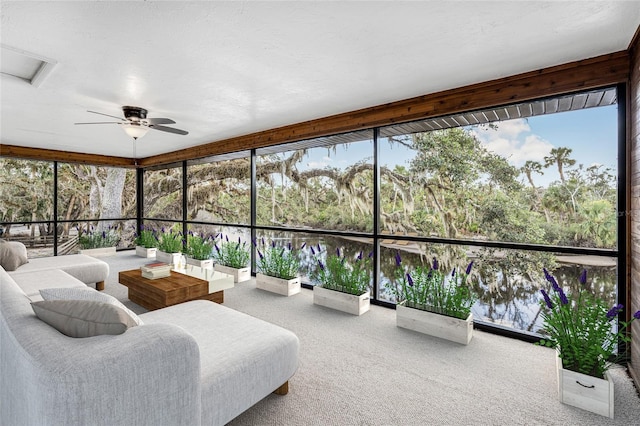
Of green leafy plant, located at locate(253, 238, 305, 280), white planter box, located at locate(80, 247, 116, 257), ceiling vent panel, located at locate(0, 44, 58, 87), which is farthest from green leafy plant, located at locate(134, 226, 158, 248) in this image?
ceiling vent panel, located at locate(0, 44, 58, 87)

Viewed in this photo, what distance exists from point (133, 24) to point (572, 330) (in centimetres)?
353

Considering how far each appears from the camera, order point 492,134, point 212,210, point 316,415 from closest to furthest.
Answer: point 316,415 < point 492,134 < point 212,210

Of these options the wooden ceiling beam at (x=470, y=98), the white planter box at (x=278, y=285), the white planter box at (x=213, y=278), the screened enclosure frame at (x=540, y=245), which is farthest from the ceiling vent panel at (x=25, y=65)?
the white planter box at (x=278, y=285)

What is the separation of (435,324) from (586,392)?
3.80ft

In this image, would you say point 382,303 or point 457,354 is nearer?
point 457,354

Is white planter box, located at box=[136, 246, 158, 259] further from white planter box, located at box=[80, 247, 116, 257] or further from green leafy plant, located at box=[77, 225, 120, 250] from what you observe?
green leafy plant, located at box=[77, 225, 120, 250]

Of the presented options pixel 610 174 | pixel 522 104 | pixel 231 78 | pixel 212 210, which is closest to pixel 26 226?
pixel 212 210

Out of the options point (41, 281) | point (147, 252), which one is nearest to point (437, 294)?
point (41, 281)

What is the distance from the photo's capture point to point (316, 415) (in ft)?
6.02

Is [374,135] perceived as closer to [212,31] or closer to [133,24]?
[212,31]

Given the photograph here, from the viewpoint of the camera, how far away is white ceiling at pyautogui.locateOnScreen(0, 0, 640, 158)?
71.6 inches

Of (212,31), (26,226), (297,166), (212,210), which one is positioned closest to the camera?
(212,31)

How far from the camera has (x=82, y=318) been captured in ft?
4.08

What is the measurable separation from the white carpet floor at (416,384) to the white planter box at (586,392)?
0.15 ft
